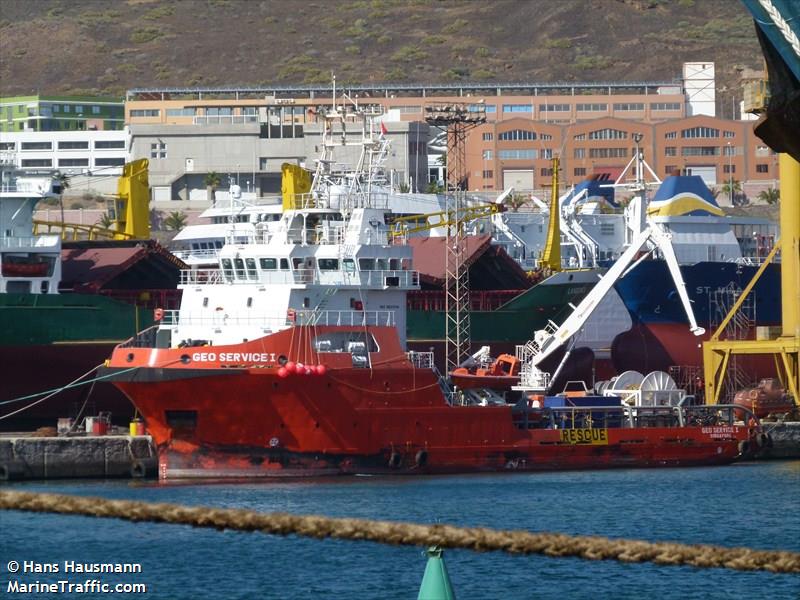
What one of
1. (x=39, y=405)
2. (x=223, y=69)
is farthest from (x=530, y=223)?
(x=223, y=69)

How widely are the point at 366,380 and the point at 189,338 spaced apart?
3.99 m

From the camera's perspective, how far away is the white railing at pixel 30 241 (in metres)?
44.4

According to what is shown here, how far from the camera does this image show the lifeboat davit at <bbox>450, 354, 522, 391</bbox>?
120 ft

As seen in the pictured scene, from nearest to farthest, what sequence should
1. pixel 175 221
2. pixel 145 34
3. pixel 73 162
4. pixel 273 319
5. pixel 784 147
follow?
pixel 784 147 → pixel 273 319 → pixel 175 221 → pixel 73 162 → pixel 145 34

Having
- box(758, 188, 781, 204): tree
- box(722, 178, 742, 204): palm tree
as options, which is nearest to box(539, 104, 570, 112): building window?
box(722, 178, 742, 204): palm tree

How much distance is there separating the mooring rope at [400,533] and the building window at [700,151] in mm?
95649

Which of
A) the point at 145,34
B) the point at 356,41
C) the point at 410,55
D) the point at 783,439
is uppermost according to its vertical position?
the point at 145,34

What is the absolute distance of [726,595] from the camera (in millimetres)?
21406

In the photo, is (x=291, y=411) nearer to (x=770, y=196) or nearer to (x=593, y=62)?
(x=770, y=196)

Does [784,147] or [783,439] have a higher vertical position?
[784,147]

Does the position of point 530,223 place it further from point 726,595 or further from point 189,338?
point 726,595

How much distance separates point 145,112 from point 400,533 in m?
105

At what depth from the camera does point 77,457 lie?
114ft

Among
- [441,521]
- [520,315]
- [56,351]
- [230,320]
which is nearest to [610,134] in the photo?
[520,315]
